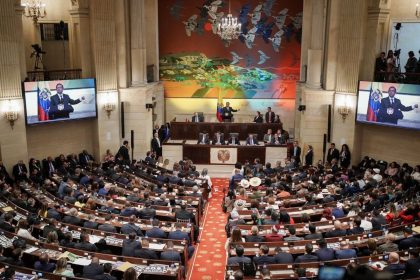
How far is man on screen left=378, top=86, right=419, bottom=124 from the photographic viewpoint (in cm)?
1680

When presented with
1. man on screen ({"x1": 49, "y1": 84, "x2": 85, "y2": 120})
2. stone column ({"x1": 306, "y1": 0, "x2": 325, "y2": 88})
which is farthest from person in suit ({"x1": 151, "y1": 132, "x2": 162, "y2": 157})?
stone column ({"x1": 306, "y1": 0, "x2": 325, "y2": 88})

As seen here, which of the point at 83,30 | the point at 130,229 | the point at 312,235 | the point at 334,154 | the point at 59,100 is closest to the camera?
the point at 312,235

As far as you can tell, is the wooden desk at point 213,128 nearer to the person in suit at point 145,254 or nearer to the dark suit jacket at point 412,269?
the person in suit at point 145,254

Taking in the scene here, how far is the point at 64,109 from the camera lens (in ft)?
61.0

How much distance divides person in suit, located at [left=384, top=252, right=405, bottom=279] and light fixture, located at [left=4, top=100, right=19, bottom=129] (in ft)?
43.3

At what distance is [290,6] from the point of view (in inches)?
1047

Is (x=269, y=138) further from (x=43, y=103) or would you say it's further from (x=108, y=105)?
(x=43, y=103)

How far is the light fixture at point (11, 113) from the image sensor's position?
16297mm

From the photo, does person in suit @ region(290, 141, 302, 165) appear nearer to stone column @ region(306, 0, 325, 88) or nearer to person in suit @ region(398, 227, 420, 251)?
stone column @ region(306, 0, 325, 88)

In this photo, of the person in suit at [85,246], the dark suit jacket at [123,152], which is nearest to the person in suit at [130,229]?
the person in suit at [85,246]

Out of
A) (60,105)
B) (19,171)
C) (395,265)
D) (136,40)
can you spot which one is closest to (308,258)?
(395,265)

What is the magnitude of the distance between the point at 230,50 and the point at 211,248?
16.8 metres

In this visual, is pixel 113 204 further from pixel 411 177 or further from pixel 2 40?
pixel 411 177

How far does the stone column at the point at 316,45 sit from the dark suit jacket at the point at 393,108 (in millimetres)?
4364
